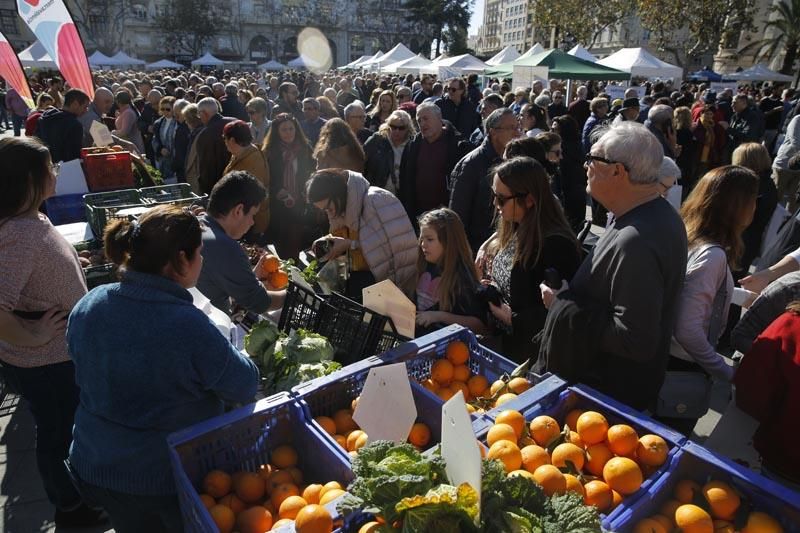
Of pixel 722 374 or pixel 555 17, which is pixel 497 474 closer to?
pixel 722 374

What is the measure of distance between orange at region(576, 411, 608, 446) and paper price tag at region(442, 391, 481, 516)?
0.58 m

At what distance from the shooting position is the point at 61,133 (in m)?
5.40

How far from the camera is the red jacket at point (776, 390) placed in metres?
1.63

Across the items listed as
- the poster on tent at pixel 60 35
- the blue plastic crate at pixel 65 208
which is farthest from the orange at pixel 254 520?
the poster on tent at pixel 60 35

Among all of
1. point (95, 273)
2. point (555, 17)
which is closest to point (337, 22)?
point (555, 17)

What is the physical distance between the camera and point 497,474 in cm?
125

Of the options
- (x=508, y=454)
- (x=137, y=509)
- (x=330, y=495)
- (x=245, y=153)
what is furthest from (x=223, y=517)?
(x=245, y=153)

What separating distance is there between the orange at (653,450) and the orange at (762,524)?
24 cm

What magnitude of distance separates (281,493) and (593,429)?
0.99m

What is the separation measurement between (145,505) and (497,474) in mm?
1211

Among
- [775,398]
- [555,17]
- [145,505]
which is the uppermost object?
[555,17]

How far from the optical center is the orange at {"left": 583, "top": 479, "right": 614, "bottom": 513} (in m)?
1.43

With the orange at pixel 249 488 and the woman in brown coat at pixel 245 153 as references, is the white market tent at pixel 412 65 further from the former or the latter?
the orange at pixel 249 488

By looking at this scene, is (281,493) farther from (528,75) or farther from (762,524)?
(528,75)
